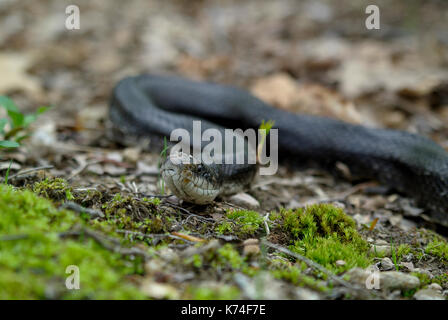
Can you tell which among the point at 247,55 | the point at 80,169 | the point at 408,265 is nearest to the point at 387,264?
the point at 408,265

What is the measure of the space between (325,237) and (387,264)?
1.57 ft

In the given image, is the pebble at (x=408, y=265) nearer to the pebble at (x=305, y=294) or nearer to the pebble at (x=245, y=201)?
the pebble at (x=305, y=294)

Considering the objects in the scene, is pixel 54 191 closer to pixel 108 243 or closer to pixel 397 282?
pixel 108 243

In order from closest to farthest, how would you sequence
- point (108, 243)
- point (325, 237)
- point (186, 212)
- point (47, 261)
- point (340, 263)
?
point (47, 261) < point (108, 243) < point (340, 263) < point (325, 237) < point (186, 212)

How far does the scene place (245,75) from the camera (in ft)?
24.4

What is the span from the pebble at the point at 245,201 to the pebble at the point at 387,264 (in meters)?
1.21

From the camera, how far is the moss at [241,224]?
2844mm

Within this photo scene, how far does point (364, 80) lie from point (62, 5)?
751cm

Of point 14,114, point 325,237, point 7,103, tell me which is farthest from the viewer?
point 14,114

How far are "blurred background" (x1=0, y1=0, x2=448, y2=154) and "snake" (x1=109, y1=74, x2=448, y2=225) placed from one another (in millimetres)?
725

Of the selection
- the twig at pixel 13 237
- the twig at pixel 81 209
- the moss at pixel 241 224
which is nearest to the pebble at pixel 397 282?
the moss at pixel 241 224

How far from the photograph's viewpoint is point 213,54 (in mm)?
8359

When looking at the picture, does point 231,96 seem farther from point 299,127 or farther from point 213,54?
point 213,54

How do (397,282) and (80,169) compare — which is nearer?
(397,282)
